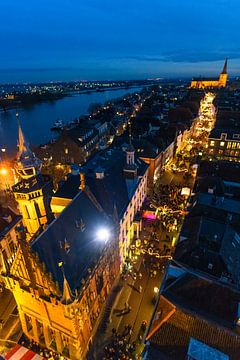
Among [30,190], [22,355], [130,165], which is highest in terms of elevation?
[30,190]

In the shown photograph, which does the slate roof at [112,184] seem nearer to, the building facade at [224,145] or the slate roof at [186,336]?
the slate roof at [186,336]

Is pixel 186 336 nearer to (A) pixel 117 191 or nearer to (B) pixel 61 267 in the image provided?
(B) pixel 61 267

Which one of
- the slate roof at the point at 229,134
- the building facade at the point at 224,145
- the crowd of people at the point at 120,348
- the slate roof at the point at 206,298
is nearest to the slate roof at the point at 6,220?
the crowd of people at the point at 120,348

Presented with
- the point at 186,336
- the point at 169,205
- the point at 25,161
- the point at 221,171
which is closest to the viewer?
the point at 186,336

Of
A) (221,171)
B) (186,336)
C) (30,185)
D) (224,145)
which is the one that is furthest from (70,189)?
(224,145)

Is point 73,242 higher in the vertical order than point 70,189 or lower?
higher

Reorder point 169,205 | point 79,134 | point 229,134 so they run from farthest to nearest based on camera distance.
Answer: point 79,134 → point 229,134 → point 169,205
